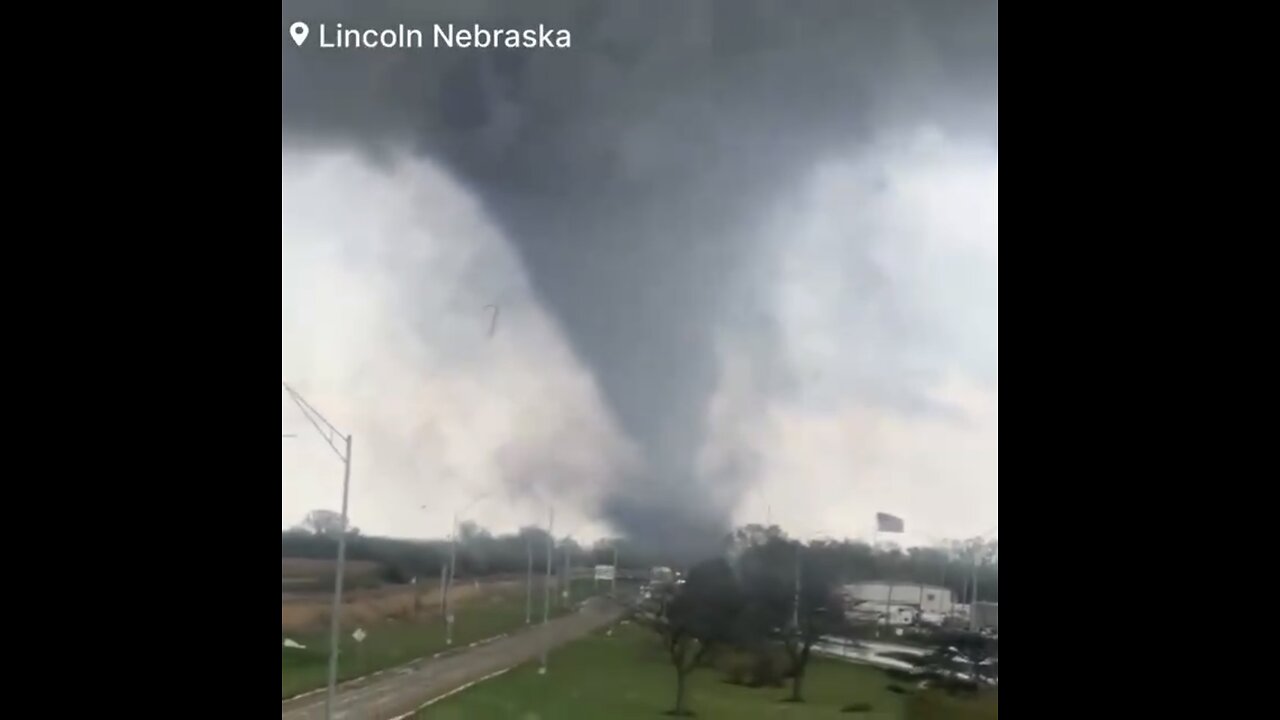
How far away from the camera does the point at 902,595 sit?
2256 millimetres

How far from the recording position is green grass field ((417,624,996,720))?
2.27 metres

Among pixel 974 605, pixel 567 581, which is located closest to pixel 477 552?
pixel 567 581

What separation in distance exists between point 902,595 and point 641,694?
0.69m

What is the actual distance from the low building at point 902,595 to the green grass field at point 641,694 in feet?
0.60

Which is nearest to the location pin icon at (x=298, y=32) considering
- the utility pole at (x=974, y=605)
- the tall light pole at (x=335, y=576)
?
the tall light pole at (x=335, y=576)

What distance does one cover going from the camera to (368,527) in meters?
2.19

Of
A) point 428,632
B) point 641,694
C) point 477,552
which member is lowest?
point 641,694

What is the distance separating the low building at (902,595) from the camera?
7.30ft

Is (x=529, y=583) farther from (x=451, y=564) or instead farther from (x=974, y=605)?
(x=974, y=605)

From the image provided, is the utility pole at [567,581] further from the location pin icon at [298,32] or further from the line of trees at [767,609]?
the location pin icon at [298,32]
